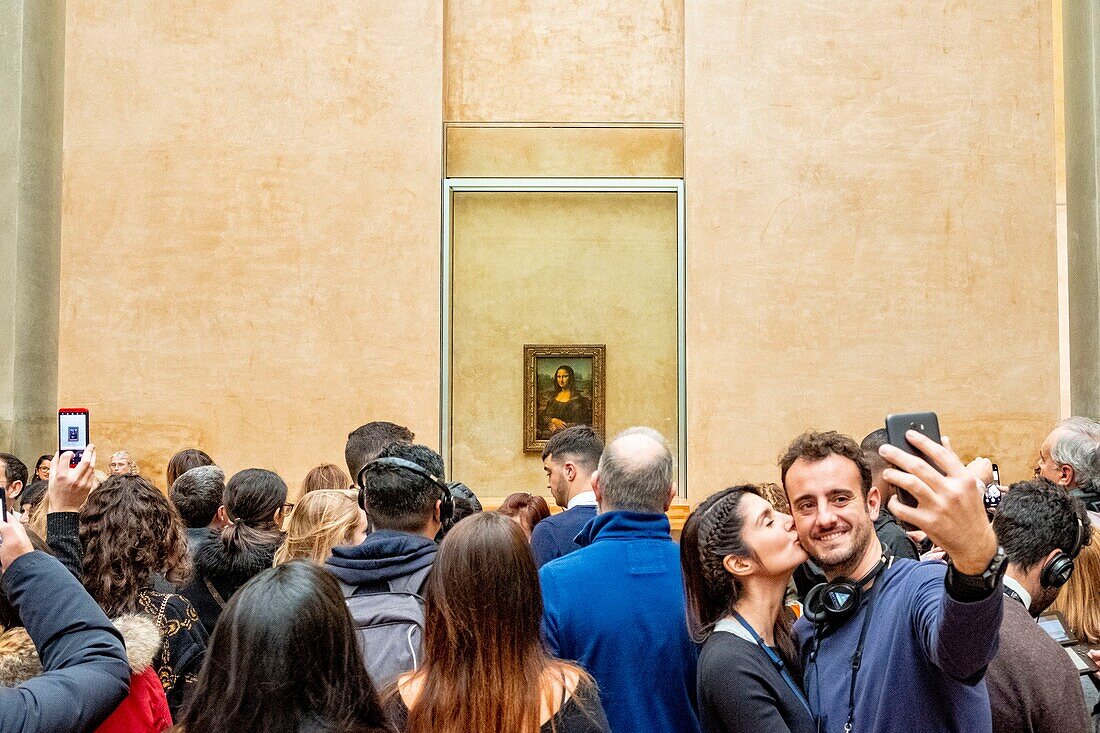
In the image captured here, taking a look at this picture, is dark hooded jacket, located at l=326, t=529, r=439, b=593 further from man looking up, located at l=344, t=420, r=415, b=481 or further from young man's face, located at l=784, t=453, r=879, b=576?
man looking up, located at l=344, t=420, r=415, b=481

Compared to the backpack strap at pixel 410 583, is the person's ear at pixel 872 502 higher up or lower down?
higher up

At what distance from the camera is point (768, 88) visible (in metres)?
12.7

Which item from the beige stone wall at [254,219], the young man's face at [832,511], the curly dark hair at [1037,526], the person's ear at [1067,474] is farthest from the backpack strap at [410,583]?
the beige stone wall at [254,219]

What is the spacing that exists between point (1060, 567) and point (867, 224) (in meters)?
9.55

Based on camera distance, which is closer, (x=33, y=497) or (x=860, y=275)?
(x=33, y=497)

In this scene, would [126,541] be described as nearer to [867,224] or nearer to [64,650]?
[64,650]

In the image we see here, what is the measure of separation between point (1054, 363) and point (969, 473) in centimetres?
1149

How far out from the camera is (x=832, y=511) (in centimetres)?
313

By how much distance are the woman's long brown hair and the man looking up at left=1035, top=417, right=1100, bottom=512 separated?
Result: 13.0 ft

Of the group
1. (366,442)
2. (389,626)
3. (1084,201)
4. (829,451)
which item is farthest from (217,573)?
(1084,201)

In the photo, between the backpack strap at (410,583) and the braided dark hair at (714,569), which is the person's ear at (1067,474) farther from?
the backpack strap at (410,583)

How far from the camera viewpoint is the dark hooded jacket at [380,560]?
352 cm

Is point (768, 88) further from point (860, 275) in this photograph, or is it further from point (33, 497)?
point (33, 497)

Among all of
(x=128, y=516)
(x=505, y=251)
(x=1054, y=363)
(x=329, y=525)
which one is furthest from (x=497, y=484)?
(x=128, y=516)
